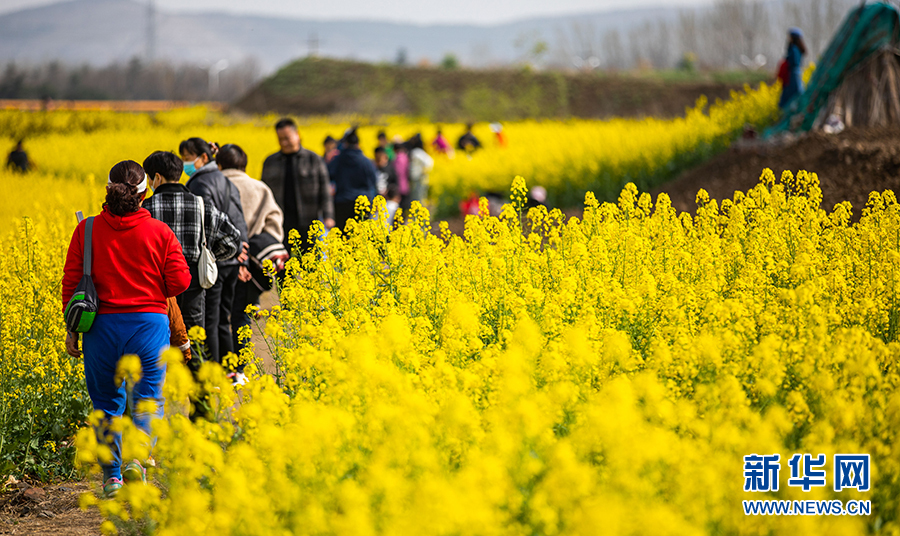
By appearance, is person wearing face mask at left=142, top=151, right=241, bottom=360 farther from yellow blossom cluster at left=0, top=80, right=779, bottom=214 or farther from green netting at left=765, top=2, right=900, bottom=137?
green netting at left=765, top=2, right=900, bottom=137

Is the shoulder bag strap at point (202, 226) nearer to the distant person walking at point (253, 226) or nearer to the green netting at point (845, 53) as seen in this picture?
the distant person walking at point (253, 226)

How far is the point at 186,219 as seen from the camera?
520 centimetres

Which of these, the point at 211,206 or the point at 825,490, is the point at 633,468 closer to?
the point at 825,490

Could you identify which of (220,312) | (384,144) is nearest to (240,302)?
(220,312)

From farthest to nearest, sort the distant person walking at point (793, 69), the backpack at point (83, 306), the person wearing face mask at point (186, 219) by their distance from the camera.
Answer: the distant person walking at point (793, 69) < the person wearing face mask at point (186, 219) < the backpack at point (83, 306)

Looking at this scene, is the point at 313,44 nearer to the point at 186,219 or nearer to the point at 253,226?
the point at 253,226

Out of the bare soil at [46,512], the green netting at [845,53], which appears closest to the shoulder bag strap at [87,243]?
the bare soil at [46,512]

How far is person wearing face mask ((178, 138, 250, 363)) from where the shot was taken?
18.7ft

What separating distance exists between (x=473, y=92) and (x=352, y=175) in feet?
154

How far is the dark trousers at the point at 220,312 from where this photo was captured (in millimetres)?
5844

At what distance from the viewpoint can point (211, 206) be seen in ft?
17.7

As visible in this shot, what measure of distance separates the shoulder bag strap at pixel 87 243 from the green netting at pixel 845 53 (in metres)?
13.1

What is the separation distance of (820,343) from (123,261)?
11.6 feet

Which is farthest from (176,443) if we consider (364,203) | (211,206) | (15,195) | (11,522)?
(15,195)
